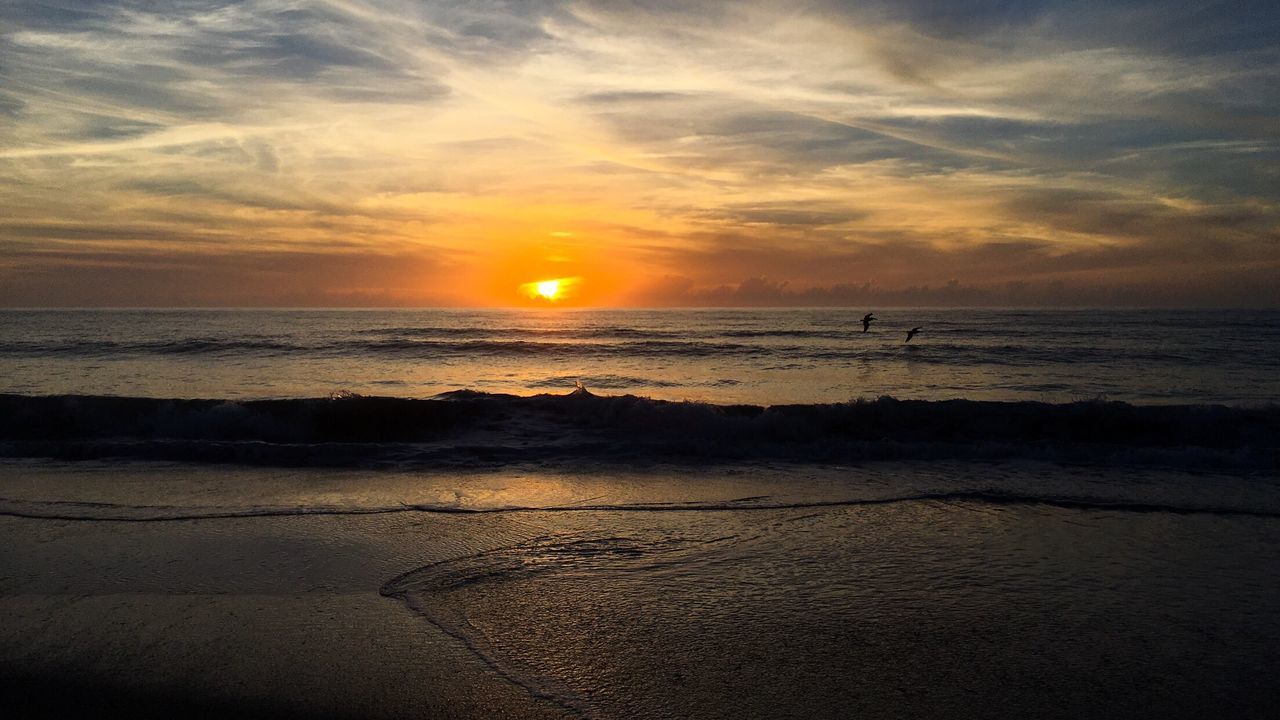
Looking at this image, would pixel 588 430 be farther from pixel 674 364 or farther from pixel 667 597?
pixel 674 364

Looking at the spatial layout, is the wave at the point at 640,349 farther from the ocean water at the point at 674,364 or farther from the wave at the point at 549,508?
the wave at the point at 549,508

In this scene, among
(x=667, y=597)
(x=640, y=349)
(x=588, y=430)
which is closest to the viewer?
(x=667, y=597)

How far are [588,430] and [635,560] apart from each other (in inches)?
270

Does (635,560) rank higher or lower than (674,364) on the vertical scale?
lower

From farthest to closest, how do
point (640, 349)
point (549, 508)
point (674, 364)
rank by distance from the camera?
point (640, 349)
point (674, 364)
point (549, 508)

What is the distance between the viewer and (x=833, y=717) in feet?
12.0

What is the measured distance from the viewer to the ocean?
4000 millimetres

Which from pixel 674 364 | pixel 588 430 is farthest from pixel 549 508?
pixel 674 364

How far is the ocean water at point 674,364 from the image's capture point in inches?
779

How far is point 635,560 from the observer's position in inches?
235

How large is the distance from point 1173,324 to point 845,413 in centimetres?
5147

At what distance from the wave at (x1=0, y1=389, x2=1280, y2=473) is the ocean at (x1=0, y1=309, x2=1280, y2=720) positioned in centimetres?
7

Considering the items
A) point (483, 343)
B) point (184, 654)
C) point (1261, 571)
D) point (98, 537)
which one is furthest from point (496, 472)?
point (483, 343)

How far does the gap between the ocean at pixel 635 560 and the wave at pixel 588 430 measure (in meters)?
0.07
